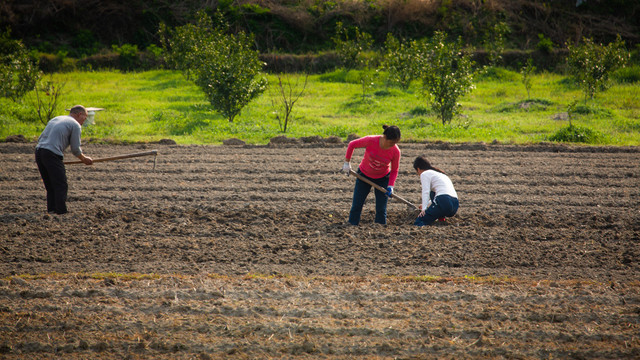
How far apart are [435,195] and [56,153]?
520 centimetres

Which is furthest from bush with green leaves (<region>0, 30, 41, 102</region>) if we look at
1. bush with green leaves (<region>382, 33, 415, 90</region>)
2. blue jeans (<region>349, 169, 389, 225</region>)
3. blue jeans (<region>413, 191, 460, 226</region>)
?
blue jeans (<region>413, 191, 460, 226</region>)

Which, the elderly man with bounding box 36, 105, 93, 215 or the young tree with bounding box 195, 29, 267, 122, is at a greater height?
the young tree with bounding box 195, 29, 267, 122

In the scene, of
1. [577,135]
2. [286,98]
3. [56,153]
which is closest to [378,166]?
[56,153]

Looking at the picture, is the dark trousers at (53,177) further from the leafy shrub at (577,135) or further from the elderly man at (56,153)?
the leafy shrub at (577,135)

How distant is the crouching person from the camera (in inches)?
286

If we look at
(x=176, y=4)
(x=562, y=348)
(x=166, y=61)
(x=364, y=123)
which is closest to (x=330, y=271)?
(x=562, y=348)

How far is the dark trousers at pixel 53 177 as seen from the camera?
7.54 m

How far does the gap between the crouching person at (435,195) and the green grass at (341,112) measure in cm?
529

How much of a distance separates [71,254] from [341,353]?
3.68m

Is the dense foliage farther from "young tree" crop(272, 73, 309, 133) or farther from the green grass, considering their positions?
"young tree" crop(272, 73, 309, 133)

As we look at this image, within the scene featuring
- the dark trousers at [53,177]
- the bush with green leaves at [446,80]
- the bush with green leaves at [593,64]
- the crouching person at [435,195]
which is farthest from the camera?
the bush with green leaves at [593,64]

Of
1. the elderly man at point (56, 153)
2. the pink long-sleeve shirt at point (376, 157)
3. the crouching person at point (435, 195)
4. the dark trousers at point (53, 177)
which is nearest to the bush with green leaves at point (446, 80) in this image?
the crouching person at point (435, 195)

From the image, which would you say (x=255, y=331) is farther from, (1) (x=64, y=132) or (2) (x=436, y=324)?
(1) (x=64, y=132)

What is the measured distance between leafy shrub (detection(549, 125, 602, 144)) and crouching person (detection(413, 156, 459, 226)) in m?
6.43
